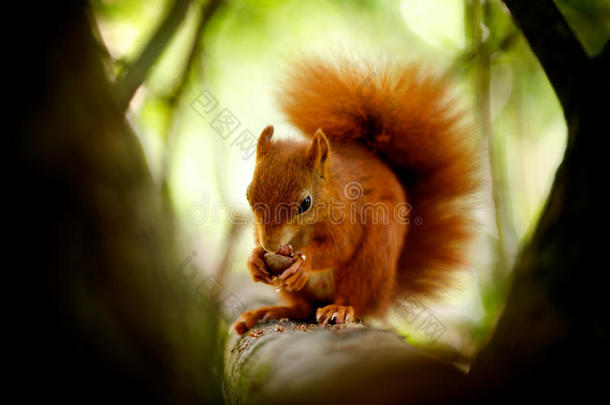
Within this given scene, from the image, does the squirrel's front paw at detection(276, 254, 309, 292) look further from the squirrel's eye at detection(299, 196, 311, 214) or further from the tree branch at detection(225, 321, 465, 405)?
the tree branch at detection(225, 321, 465, 405)

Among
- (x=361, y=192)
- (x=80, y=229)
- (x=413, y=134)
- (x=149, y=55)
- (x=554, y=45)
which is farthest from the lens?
(x=413, y=134)

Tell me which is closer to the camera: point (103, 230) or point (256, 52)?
point (103, 230)

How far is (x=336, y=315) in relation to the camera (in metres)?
1.21

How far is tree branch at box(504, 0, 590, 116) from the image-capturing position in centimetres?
60

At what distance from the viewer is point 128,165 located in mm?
463

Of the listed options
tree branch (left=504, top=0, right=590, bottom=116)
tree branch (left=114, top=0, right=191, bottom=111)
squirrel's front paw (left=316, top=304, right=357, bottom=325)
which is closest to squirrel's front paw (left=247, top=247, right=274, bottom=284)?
squirrel's front paw (left=316, top=304, right=357, bottom=325)

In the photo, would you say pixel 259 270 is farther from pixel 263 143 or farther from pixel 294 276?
pixel 263 143

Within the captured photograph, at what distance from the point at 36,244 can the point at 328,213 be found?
0.94m

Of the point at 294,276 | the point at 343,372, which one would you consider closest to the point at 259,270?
the point at 294,276

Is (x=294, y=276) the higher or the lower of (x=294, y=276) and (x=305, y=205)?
the lower

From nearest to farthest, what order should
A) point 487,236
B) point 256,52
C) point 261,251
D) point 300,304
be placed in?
point 261,251, point 300,304, point 487,236, point 256,52

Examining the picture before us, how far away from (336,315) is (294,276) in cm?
18

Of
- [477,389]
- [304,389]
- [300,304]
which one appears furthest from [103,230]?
[300,304]

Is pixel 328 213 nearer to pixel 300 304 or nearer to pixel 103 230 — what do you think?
pixel 300 304
